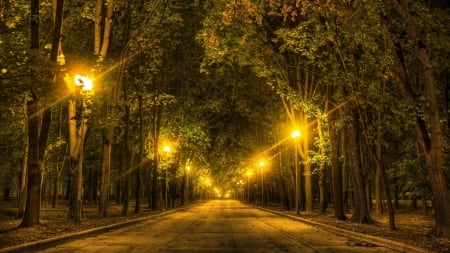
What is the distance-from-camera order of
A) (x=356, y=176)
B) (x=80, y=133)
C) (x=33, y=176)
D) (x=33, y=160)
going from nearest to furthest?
(x=33, y=176) → (x=33, y=160) → (x=80, y=133) → (x=356, y=176)

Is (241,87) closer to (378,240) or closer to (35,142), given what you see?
(35,142)

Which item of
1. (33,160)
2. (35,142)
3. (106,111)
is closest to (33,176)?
(33,160)

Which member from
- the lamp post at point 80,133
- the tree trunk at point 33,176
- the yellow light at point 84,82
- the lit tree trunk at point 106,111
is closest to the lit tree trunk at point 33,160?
the tree trunk at point 33,176

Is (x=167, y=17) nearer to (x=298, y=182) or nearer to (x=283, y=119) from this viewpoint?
(x=298, y=182)

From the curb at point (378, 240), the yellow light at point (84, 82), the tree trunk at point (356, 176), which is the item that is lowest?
the curb at point (378, 240)

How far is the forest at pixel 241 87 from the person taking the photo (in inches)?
627

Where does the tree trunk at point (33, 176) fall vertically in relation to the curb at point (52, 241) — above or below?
above

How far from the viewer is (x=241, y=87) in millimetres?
43938

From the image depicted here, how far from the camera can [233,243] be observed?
1495cm

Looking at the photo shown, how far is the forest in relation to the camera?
15914 millimetres

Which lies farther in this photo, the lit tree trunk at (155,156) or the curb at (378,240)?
the lit tree trunk at (155,156)

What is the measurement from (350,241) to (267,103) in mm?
27929

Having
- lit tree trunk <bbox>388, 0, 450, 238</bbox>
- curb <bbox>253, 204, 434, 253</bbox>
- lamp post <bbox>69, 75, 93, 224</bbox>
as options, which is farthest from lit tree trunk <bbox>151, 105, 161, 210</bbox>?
lit tree trunk <bbox>388, 0, 450, 238</bbox>

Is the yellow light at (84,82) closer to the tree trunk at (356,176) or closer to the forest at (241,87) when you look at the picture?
the forest at (241,87)
